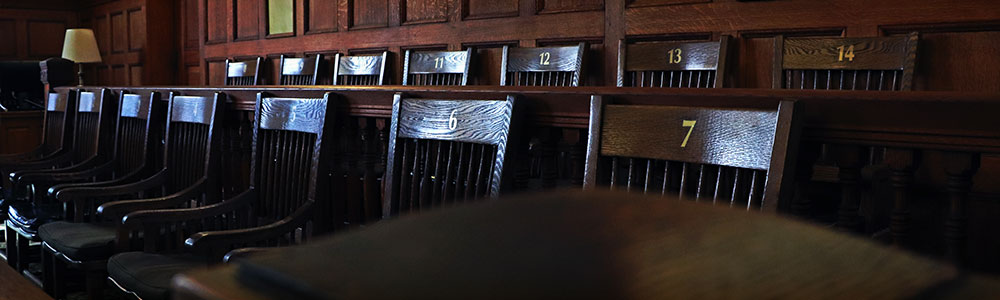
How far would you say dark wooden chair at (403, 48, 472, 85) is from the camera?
401 cm

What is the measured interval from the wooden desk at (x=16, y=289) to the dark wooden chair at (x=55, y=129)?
1940 mm

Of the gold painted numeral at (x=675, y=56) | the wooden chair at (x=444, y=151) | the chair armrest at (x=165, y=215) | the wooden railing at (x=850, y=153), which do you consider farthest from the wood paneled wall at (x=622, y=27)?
the chair armrest at (x=165, y=215)

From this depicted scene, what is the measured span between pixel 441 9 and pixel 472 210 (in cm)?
438

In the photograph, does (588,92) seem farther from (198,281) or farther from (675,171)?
(198,281)

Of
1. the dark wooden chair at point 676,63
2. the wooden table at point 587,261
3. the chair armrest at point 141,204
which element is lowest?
the chair armrest at point 141,204

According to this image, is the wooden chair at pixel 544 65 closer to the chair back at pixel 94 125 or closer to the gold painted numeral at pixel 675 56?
the gold painted numeral at pixel 675 56

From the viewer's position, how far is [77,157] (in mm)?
3824

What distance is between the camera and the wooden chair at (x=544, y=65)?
11.6 ft

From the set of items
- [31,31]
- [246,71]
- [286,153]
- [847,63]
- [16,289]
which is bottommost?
[16,289]

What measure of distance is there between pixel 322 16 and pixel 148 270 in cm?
366

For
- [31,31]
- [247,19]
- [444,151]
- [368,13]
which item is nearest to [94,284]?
[444,151]

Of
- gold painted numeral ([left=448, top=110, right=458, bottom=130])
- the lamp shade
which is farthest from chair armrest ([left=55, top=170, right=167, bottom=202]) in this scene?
the lamp shade

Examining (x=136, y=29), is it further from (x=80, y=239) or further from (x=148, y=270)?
(x=148, y=270)

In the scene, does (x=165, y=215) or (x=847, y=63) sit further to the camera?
(x=847, y=63)
